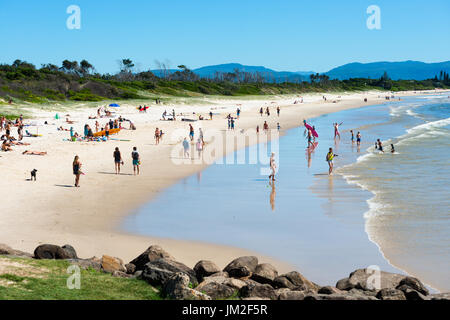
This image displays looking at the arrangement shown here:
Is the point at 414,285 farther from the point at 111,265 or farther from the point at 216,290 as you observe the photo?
the point at 111,265

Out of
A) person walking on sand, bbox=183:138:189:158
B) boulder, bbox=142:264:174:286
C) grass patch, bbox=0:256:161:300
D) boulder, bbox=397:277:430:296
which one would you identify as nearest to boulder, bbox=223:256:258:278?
boulder, bbox=142:264:174:286

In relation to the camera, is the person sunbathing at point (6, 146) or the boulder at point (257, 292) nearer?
the boulder at point (257, 292)

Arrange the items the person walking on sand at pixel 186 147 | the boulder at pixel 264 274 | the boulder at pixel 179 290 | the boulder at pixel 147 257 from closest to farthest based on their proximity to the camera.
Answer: the boulder at pixel 179 290
the boulder at pixel 264 274
the boulder at pixel 147 257
the person walking on sand at pixel 186 147

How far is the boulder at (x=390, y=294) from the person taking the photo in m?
7.91

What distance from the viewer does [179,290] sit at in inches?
293

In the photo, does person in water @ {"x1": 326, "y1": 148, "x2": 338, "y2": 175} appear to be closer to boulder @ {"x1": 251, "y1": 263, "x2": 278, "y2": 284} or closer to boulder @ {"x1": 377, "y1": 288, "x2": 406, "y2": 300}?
boulder @ {"x1": 251, "y1": 263, "x2": 278, "y2": 284}

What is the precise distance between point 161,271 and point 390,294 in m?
3.91

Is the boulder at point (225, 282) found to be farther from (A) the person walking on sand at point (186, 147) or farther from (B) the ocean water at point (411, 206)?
(A) the person walking on sand at point (186, 147)

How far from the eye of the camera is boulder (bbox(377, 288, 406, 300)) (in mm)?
7906

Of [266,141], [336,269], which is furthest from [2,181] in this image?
[266,141]

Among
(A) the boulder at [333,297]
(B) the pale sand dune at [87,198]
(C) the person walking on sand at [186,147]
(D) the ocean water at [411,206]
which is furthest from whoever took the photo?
(C) the person walking on sand at [186,147]

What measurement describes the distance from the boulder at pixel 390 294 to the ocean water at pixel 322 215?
191 cm

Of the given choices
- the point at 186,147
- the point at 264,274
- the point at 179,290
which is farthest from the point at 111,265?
the point at 186,147

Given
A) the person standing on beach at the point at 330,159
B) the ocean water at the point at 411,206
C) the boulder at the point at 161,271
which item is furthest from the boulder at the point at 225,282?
the person standing on beach at the point at 330,159
